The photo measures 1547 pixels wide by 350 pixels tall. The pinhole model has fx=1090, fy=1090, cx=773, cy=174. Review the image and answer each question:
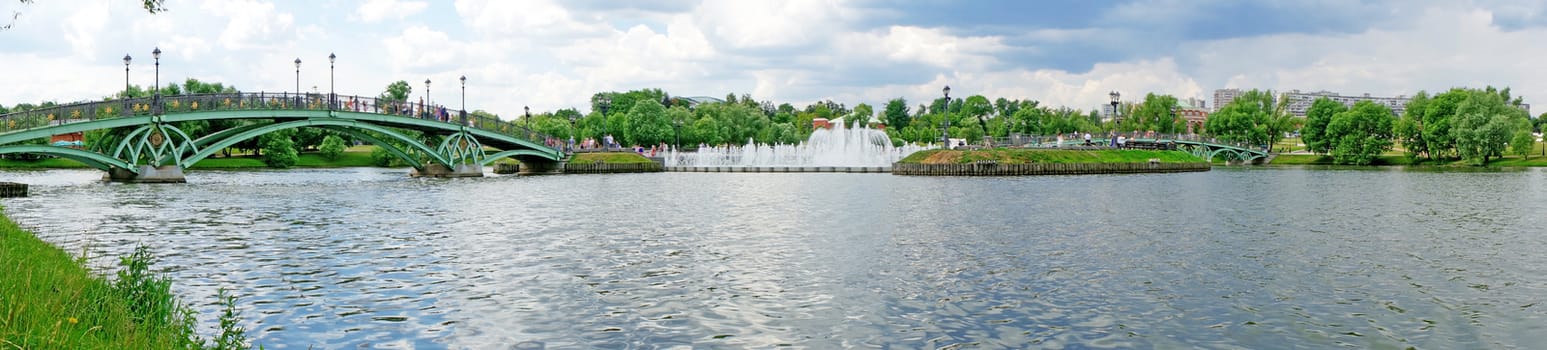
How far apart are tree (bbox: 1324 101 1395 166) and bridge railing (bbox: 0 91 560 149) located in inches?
3529

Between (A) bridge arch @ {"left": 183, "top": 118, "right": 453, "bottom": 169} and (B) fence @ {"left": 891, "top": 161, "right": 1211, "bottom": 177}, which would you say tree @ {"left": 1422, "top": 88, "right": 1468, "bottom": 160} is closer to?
(B) fence @ {"left": 891, "top": 161, "right": 1211, "bottom": 177}

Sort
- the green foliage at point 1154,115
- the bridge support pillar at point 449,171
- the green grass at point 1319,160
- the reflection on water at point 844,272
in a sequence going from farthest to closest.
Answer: the green foliage at point 1154,115
the green grass at point 1319,160
the bridge support pillar at point 449,171
the reflection on water at point 844,272

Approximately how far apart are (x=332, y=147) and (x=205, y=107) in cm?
4965

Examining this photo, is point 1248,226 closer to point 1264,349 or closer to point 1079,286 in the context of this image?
point 1079,286

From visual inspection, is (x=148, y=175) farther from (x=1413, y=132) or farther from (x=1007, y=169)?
(x=1413, y=132)

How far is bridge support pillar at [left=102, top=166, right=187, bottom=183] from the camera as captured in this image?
5091 cm

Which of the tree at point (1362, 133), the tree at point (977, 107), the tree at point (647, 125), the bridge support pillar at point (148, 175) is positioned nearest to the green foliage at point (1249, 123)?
the tree at point (1362, 133)

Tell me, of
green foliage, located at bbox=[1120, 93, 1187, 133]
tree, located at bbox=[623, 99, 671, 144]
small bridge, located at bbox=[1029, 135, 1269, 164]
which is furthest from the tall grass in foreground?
green foliage, located at bbox=[1120, 93, 1187, 133]

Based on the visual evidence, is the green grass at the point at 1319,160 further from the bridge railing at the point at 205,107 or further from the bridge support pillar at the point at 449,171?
the bridge railing at the point at 205,107

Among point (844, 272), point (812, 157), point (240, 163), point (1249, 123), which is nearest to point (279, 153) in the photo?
point (240, 163)

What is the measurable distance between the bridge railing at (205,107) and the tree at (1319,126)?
94331 mm

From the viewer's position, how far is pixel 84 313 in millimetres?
9398

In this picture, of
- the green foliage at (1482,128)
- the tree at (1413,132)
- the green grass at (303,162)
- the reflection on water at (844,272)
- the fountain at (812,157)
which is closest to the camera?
the reflection on water at (844,272)

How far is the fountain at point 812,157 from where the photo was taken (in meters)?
84.8
